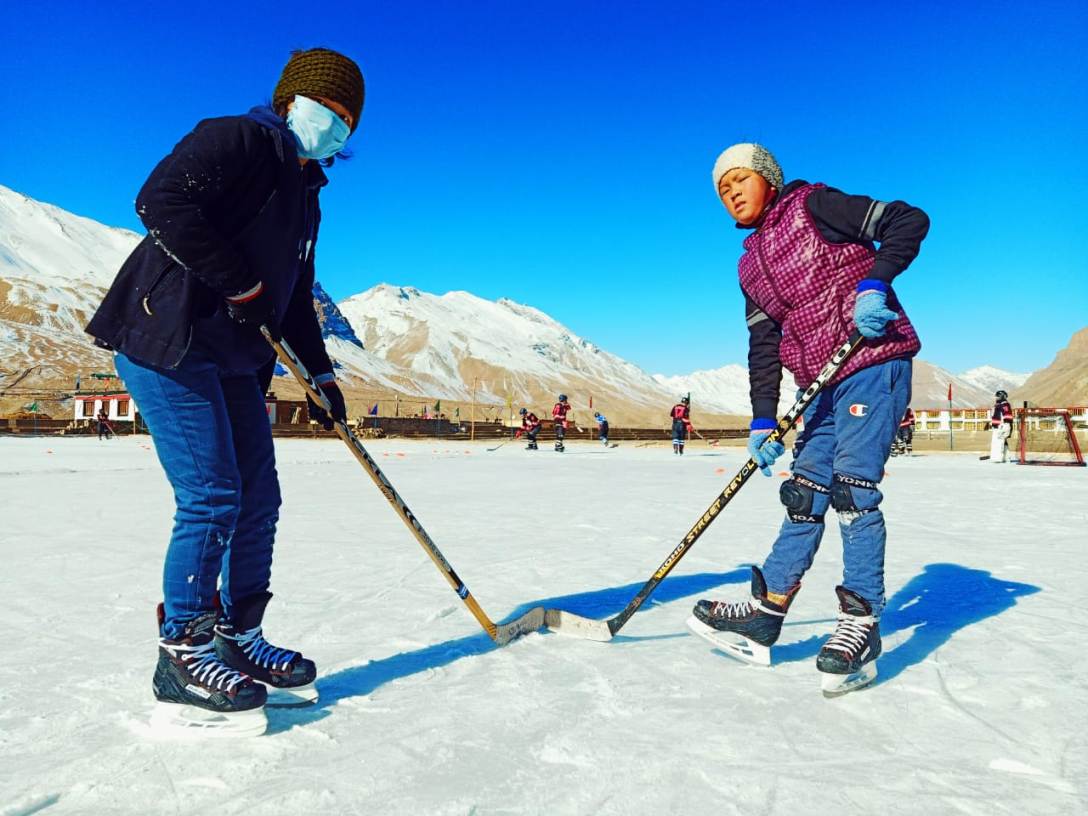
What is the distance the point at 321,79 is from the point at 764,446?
2.04 metres

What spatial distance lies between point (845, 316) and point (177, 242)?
222 cm

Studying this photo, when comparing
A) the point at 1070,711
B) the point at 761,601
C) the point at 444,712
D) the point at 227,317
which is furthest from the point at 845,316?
the point at 227,317

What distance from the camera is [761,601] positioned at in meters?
2.63

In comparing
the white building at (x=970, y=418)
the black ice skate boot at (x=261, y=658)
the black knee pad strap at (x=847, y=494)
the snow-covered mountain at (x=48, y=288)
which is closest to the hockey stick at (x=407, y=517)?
the black ice skate boot at (x=261, y=658)

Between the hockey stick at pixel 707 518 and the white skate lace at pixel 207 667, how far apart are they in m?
1.32

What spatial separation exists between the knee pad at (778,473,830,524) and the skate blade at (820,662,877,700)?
544mm

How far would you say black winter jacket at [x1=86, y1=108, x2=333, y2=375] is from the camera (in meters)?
1.82

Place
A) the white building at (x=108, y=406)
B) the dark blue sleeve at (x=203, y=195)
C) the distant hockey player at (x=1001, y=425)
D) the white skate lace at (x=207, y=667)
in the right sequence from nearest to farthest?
the dark blue sleeve at (x=203, y=195)
the white skate lace at (x=207, y=667)
the distant hockey player at (x=1001, y=425)
the white building at (x=108, y=406)

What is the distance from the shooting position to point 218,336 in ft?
6.56

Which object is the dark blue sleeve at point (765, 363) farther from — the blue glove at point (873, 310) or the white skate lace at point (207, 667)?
the white skate lace at point (207, 667)

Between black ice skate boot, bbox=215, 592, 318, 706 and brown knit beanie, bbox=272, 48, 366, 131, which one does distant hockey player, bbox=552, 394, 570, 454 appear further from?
brown knit beanie, bbox=272, 48, 366, 131

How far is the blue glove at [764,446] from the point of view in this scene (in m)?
2.72

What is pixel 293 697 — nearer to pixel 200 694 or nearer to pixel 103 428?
pixel 200 694

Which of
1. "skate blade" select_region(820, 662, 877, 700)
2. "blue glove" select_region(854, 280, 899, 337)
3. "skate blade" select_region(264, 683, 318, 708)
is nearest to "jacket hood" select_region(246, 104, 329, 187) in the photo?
"skate blade" select_region(264, 683, 318, 708)
